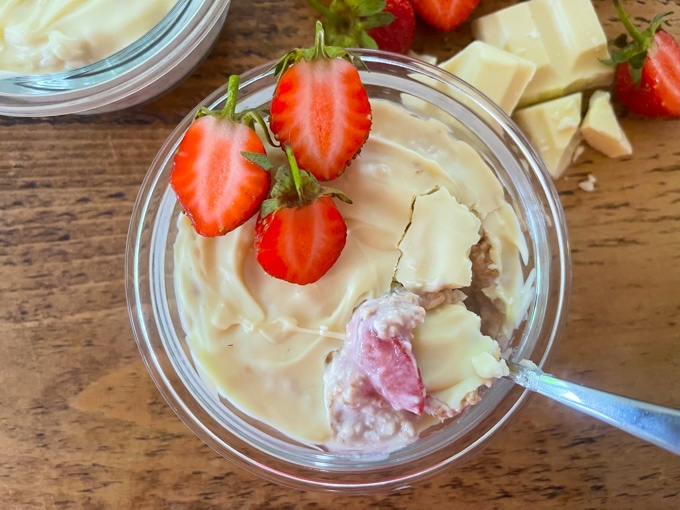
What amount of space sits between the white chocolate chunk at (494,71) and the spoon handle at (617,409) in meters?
0.56

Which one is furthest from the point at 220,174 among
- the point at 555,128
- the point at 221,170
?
the point at 555,128

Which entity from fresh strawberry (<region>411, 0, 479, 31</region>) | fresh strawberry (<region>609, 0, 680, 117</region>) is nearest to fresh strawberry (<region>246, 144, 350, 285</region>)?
fresh strawberry (<region>411, 0, 479, 31</region>)

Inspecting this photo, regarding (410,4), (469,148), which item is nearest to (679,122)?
(469,148)

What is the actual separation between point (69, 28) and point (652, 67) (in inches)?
46.0

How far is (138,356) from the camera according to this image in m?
1.38

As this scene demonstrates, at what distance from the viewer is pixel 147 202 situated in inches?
51.6

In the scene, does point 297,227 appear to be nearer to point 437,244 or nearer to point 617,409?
point 437,244

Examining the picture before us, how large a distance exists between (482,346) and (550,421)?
0.37 metres

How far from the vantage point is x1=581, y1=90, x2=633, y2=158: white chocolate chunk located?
1387 mm

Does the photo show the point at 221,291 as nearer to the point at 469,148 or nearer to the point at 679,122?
the point at 469,148

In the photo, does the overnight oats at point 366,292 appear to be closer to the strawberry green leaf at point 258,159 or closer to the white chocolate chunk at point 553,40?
the strawberry green leaf at point 258,159

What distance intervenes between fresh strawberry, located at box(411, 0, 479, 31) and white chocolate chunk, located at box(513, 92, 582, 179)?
0.24 meters

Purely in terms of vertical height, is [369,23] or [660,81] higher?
[369,23]

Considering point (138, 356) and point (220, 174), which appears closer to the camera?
point (220, 174)
